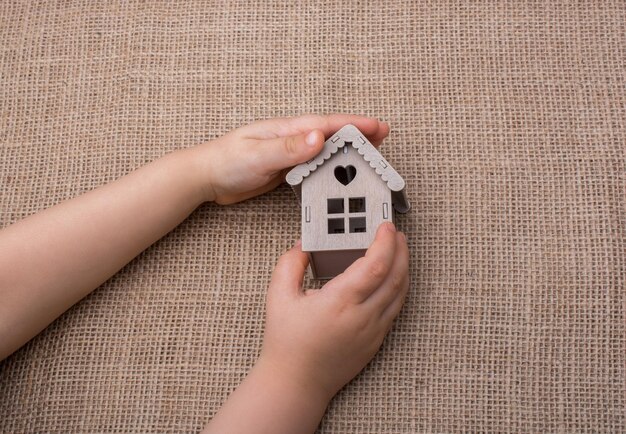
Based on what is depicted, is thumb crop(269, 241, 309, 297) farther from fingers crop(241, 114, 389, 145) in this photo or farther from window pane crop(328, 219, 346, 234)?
fingers crop(241, 114, 389, 145)

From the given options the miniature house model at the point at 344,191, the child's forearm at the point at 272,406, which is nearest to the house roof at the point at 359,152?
the miniature house model at the point at 344,191

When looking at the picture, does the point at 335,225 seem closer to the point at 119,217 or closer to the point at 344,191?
the point at 344,191

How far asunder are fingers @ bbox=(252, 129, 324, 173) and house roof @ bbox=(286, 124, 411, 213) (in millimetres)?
11

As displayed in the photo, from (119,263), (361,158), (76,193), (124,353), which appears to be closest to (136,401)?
(124,353)

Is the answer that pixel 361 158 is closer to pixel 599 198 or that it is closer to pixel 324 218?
pixel 324 218

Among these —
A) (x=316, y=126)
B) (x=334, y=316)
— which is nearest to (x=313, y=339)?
(x=334, y=316)

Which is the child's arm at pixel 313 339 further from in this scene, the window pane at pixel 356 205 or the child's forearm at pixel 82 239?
the child's forearm at pixel 82 239

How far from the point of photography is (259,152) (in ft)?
2.39

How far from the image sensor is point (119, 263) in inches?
30.8

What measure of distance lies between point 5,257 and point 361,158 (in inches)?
16.7

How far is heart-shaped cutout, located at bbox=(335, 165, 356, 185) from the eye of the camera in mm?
719

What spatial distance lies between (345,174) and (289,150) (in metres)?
0.09

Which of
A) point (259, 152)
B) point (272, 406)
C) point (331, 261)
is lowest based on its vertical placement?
point (272, 406)

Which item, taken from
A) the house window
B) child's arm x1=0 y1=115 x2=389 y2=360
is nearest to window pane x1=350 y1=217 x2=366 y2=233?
the house window
